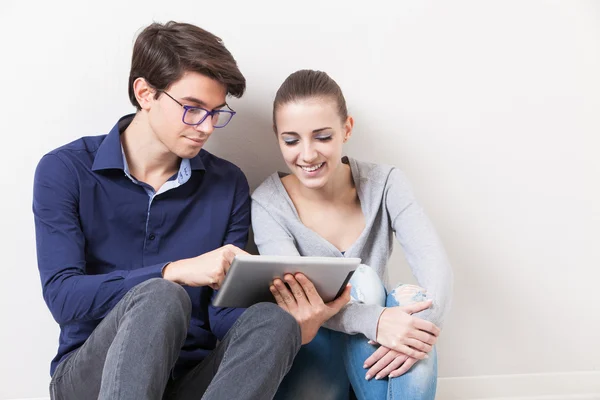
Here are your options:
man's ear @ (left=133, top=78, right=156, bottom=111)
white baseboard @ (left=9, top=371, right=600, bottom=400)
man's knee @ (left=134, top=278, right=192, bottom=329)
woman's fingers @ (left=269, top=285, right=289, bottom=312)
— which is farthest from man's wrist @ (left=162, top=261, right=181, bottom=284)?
white baseboard @ (left=9, top=371, right=600, bottom=400)

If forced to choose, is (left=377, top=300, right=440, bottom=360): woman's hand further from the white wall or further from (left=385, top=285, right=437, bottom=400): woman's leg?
the white wall

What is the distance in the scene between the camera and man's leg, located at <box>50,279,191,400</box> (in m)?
1.31

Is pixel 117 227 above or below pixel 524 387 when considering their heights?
above

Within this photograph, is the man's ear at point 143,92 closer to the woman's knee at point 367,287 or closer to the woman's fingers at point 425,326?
the woman's knee at point 367,287

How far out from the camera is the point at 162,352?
1.37m

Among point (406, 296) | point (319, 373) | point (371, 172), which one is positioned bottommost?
point (319, 373)

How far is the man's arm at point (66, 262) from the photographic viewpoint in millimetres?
1582

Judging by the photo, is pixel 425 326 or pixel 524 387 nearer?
pixel 425 326

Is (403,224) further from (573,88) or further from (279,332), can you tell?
(573,88)

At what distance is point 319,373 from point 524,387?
1.04 m

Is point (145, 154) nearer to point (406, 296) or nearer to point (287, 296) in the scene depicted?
point (287, 296)

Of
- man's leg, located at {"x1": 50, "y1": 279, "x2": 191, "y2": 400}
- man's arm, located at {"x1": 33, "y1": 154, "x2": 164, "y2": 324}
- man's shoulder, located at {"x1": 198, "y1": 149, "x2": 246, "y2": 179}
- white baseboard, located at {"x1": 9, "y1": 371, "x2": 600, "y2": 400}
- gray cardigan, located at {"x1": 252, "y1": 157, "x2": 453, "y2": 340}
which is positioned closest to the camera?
man's leg, located at {"x1": 50, "y1": 279, "x2": 191, "y2": 400}

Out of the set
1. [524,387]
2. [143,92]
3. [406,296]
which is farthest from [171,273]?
[524,387]

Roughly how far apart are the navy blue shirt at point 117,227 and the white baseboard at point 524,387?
983mm
